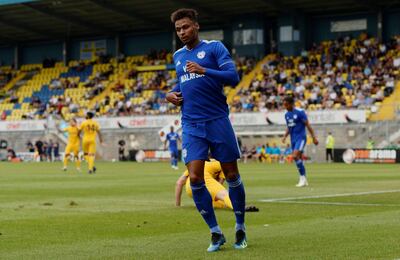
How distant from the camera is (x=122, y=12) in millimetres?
65250

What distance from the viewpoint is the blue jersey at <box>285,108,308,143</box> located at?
22250 mm

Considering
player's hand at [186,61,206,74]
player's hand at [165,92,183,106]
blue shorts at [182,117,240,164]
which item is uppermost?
player's hand at [186,61,206,74]

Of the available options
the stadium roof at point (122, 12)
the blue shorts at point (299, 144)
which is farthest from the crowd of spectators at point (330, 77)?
the blue shorts at point (299, 144)

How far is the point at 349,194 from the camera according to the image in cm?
1795

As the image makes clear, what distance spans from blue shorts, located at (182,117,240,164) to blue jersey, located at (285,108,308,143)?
13.2 meters

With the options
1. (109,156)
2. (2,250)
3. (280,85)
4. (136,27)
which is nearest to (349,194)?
(2,250)

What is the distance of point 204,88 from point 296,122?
13428mm

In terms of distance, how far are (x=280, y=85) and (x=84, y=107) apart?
650 inches

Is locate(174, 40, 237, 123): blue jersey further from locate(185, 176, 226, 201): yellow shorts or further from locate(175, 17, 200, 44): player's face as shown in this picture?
locate(185, 176, 226, 201): yellow shorts

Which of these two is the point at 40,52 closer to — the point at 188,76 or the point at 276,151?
the point at 276,151

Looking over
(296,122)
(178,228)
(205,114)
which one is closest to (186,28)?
(205,114)

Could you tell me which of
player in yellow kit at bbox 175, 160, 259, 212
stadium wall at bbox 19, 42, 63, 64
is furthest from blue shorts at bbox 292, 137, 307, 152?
stadium wall at bbox 19, 42, 63, 64

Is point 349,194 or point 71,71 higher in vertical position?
point 71,71

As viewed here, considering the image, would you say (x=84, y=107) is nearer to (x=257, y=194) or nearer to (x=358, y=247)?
(x=257, y=194)
